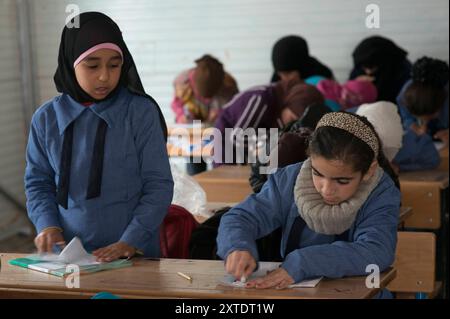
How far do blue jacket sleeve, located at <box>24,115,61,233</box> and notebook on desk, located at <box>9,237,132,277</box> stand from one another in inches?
6.2

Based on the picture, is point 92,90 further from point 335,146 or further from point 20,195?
point 20,195

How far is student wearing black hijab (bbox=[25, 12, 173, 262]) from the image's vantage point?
2562 millimetres

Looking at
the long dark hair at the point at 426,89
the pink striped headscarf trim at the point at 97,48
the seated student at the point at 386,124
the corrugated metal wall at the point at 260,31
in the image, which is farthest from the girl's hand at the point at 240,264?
→ the corrugated metal wall at the point at 260,31

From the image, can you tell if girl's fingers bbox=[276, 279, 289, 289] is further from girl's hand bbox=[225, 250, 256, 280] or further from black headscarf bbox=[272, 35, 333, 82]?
black headscarf bbox=[272, 35, 333, 82]

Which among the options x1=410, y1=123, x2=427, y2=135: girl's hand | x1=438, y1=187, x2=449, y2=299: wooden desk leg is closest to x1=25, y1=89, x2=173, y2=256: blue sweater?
x1=438, y1=187, x2=449, y2=299: wooden desk leg

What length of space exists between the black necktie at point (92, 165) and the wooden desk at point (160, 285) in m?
0.27

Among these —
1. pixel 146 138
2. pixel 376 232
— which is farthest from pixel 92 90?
pixel 376 232

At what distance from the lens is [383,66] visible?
679 centimetres

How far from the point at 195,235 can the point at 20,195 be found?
4.49ft

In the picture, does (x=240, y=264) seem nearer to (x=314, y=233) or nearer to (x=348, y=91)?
(x=314, y=233)

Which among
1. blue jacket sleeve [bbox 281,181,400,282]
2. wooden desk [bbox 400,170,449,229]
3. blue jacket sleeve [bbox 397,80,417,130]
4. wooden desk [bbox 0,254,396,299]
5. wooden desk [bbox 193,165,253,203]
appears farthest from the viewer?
blue jacket sleeve [bbox 397,80,417,130]

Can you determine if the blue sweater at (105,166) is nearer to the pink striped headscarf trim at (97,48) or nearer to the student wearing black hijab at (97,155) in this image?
the student wearing black hijab at (97,155)

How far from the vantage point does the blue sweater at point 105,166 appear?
259cm

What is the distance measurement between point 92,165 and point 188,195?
1245 mm
